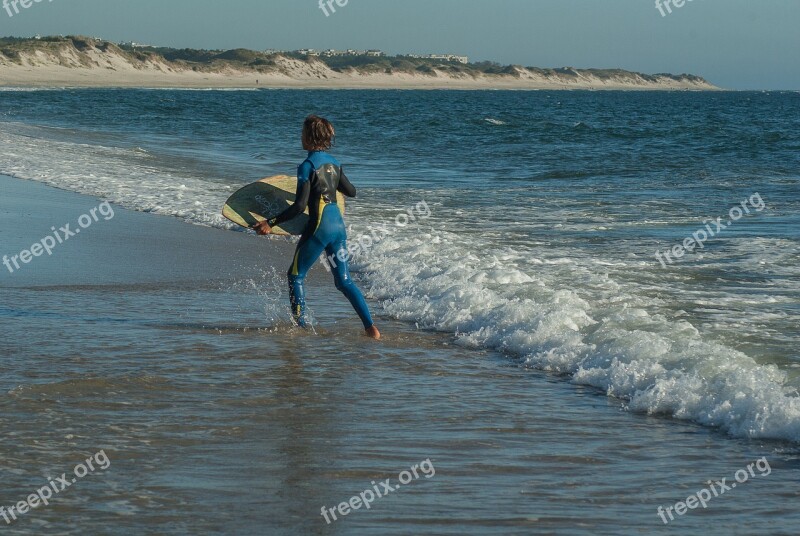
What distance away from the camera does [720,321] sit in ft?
25.6

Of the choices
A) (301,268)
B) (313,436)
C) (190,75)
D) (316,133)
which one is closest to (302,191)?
(316,133)

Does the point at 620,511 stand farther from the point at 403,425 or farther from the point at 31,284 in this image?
the point at 31,284

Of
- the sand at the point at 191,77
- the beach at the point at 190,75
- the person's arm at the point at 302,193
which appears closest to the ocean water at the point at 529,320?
the person's arm at the point at 302,193

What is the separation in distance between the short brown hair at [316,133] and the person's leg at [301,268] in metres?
0.68

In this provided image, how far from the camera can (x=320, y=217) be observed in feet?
24.4

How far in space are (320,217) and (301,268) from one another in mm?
456

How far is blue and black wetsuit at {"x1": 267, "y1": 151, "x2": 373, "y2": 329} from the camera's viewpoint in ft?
24.0

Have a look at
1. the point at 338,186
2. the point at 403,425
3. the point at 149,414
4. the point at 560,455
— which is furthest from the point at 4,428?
the point at 338,186

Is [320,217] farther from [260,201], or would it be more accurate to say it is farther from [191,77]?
[191,77]

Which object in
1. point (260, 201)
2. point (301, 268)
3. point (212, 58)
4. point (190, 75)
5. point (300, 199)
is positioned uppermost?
point (212, 58)

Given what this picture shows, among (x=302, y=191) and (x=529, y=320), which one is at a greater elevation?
(x=302, y=191)

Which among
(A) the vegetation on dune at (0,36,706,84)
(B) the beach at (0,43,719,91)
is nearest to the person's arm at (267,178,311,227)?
(B) the beach at (0,43,719,91)

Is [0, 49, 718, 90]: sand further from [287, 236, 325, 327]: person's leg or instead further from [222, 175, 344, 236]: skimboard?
[287, 236, 325, 327]: person's leg

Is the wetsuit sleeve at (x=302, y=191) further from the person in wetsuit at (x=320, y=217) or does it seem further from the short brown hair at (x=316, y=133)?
the short brown hair at (x=316, y=133)
